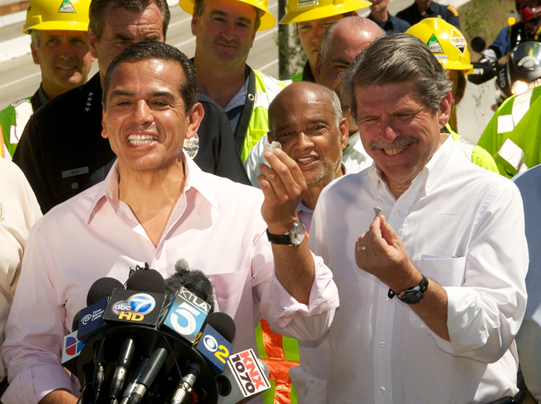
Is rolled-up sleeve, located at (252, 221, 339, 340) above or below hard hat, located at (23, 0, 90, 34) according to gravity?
below

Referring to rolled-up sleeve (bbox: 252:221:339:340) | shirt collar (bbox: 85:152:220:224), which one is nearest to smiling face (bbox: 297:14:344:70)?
shirt collar (bbox: 85:152:220:224)

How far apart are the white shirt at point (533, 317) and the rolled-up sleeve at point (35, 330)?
189 centimetres

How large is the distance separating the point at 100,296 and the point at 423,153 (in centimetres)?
140

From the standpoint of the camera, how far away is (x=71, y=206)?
3.03 m

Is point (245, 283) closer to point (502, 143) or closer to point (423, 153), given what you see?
point (423, 153)

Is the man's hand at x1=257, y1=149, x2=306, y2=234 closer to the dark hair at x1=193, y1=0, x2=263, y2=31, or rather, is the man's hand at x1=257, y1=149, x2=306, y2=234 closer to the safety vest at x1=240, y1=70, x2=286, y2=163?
the safety vest at x1=240, y1=70, x2=286, y2=163

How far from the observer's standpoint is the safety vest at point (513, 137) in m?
4.47

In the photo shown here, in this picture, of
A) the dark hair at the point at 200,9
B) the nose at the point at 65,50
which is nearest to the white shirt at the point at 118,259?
the dark hair at the point at 200,9

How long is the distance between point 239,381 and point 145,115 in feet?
4.33

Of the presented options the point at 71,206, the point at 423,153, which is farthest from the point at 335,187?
the point at 71,206

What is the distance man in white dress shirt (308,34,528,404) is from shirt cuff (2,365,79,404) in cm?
112

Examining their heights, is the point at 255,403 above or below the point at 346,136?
below

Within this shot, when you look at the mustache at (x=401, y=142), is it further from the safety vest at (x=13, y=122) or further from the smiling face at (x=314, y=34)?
the safety vest at (x=13, y=122)

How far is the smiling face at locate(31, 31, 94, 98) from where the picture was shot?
211 inches
